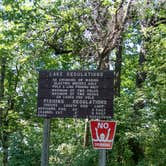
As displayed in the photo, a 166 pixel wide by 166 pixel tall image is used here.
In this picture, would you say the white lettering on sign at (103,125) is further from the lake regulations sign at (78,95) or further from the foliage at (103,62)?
the foliage at (103,62)

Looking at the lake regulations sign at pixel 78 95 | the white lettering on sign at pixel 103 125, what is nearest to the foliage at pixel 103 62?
the lake regulations sign at pixel 78 95

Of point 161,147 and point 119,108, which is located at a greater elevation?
point 119,108

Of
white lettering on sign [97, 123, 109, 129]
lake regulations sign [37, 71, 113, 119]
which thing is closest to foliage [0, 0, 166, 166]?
lake regulations sign [37, 71, 113, 119]

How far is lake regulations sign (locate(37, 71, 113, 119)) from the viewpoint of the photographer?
7.09 m

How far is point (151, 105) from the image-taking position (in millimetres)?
10312

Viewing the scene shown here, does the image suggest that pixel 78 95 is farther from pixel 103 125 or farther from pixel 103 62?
pixel 103 62

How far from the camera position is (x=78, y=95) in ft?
23.5

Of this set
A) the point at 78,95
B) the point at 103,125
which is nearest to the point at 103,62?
the point at 78,95

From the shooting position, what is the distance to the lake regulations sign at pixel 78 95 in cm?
709

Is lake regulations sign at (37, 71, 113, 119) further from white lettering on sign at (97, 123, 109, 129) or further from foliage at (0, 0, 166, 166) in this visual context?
foliage at (0, 0, 166, 166)

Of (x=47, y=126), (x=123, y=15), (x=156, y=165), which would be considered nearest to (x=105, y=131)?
(x=47, y=126)

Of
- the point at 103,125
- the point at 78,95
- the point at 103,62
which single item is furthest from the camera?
the point at 103,62

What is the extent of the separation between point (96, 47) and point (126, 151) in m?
2.86

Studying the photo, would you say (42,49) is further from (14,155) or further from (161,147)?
(161,147)
